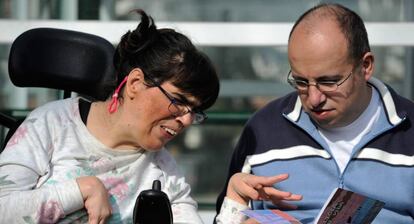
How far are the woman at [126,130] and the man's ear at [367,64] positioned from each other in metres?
0.53

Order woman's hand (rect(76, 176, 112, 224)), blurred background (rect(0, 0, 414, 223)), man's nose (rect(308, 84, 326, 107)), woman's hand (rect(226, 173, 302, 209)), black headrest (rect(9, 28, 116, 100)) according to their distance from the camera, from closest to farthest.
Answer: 1. woman's hand (rect(76, 176, 112, 224))
2. woman's hand (rect(226, 173, 302, 209))
3. man's nose (rect(308, 84, 326, 107))
4. black headrest (rect(9, 28, 116, 100))
5. blurred background (rect(0, 0, 414, 223))

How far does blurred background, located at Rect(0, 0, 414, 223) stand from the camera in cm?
475

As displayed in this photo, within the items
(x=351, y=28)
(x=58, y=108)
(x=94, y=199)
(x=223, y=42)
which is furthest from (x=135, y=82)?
(x=223, y=42)

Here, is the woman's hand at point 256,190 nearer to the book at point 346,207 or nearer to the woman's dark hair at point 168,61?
the book at point 346,207

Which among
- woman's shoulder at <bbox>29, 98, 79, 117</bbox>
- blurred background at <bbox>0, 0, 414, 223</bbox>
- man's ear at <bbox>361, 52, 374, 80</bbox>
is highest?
man's ear at <bbox>361, 52, 374, 80</bbox>

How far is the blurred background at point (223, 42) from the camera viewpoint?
187 inches

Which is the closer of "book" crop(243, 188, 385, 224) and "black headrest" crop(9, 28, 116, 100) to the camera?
"book" crop(243, 188, 385, 224)

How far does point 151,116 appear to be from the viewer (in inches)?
116

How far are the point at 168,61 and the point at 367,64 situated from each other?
693mm

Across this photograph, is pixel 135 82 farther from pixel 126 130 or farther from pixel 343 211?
pixel 343 211

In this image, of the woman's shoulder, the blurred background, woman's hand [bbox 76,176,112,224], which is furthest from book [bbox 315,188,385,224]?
the blurred background

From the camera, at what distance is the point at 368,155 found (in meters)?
3.27

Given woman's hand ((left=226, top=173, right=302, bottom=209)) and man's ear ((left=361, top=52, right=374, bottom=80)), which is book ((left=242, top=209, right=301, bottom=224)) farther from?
man's ear ((left=361, top=52, right=374, bottom=80))

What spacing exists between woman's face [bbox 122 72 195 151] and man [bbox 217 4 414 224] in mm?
291
